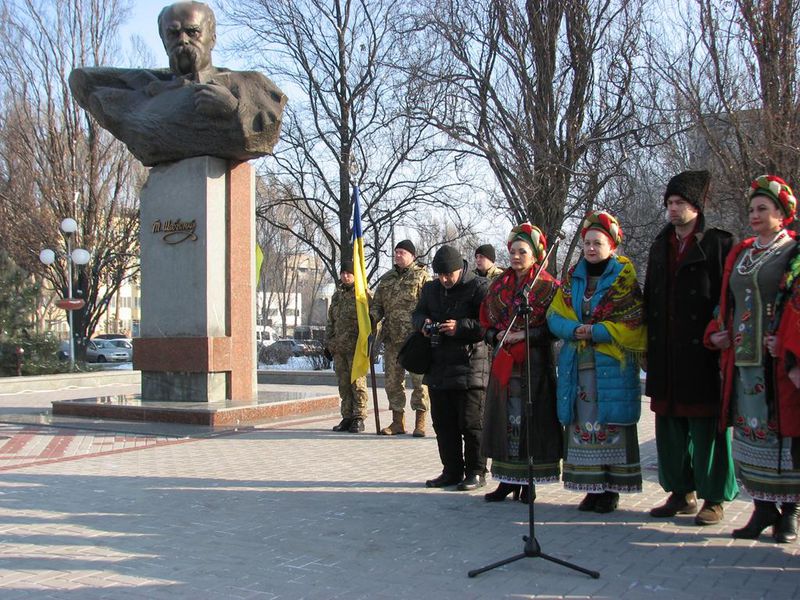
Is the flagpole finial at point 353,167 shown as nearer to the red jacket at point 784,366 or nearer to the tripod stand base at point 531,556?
the red jacket at point 784,366

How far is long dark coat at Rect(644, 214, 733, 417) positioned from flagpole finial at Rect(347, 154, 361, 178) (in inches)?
657

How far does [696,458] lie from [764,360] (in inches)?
33.4

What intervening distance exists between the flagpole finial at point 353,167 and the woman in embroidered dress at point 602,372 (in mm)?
16383

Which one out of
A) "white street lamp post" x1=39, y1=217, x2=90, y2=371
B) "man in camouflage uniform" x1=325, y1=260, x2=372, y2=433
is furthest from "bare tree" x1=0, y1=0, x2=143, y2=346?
"man in camouflage uniform" x1=325, y1=260, x2=372, y2=433

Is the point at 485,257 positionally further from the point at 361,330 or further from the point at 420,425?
the point at 420,425

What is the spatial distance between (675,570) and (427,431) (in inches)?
221

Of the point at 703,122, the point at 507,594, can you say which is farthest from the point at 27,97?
the point at 507,594

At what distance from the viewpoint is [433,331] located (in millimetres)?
6164

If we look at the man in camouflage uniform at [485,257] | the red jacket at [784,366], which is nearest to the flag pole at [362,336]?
the man in camouflage uniform at [485,257]

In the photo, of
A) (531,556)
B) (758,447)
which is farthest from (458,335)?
(758,447)

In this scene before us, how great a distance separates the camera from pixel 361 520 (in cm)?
524

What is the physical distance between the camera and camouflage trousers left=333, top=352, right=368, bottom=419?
31.3ft

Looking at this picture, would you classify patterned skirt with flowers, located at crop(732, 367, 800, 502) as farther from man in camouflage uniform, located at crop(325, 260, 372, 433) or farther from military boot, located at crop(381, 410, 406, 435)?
man in camouflage uniform, located at crop(325, 260, 372, 433)

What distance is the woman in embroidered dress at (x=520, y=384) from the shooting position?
5465 millimetres
